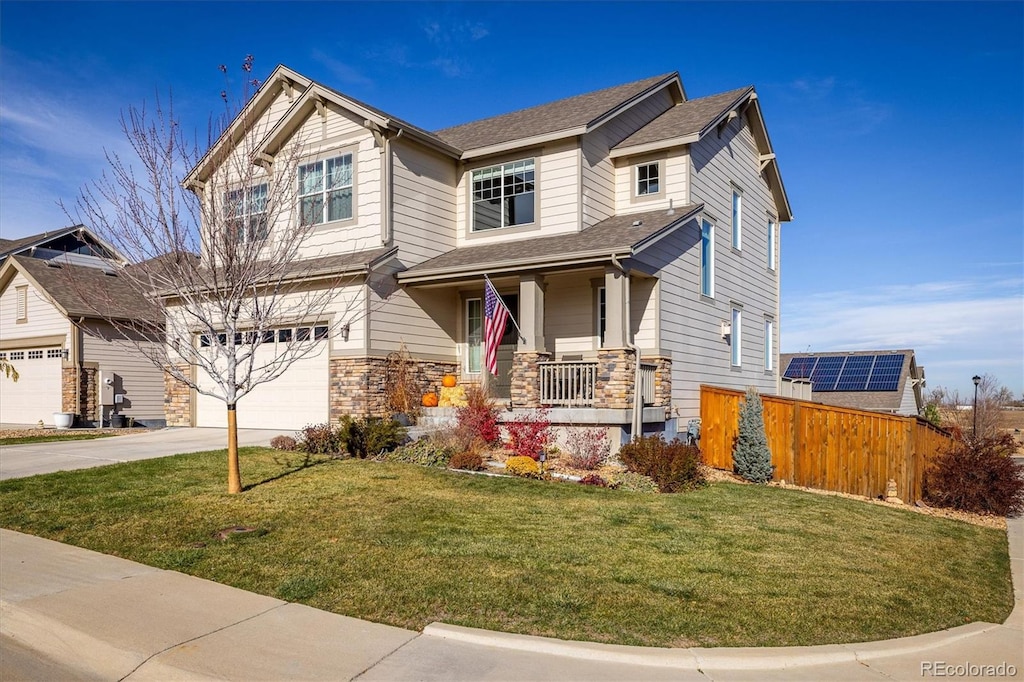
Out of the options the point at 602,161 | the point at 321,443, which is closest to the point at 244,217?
the point at 321,443

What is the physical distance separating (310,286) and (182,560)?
10176mm

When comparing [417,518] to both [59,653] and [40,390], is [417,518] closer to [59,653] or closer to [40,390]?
[59,653]

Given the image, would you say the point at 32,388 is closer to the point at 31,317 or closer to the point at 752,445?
the point at 31,317

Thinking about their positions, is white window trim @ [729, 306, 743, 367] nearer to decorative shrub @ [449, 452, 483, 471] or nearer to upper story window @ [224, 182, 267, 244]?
decorative shrub @ [449, 452, 483, 471]

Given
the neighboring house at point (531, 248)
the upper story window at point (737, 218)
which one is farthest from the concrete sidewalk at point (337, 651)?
the upper story window at point (737, 218)

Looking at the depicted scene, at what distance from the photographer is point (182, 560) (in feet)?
24.6

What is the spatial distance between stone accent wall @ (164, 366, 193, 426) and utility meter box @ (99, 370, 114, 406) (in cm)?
438

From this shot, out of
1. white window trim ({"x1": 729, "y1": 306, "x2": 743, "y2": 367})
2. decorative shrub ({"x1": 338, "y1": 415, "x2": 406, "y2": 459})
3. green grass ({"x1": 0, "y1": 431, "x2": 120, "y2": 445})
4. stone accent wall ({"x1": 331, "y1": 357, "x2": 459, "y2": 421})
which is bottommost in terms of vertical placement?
green grass ({"x1": 0, "y1": 431, "x2": 120, "y2": 445})

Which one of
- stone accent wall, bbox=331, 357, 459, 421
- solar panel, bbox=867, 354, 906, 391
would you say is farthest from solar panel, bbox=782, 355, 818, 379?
stone accent wall, bbox=331, 357, 459, 421

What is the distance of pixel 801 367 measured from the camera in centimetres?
3912

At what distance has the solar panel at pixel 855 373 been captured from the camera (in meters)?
36.9

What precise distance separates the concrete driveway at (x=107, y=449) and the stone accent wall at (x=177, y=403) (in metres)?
1.63

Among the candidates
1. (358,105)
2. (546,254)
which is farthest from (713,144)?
(358,105)

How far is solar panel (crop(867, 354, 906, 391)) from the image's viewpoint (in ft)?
117
